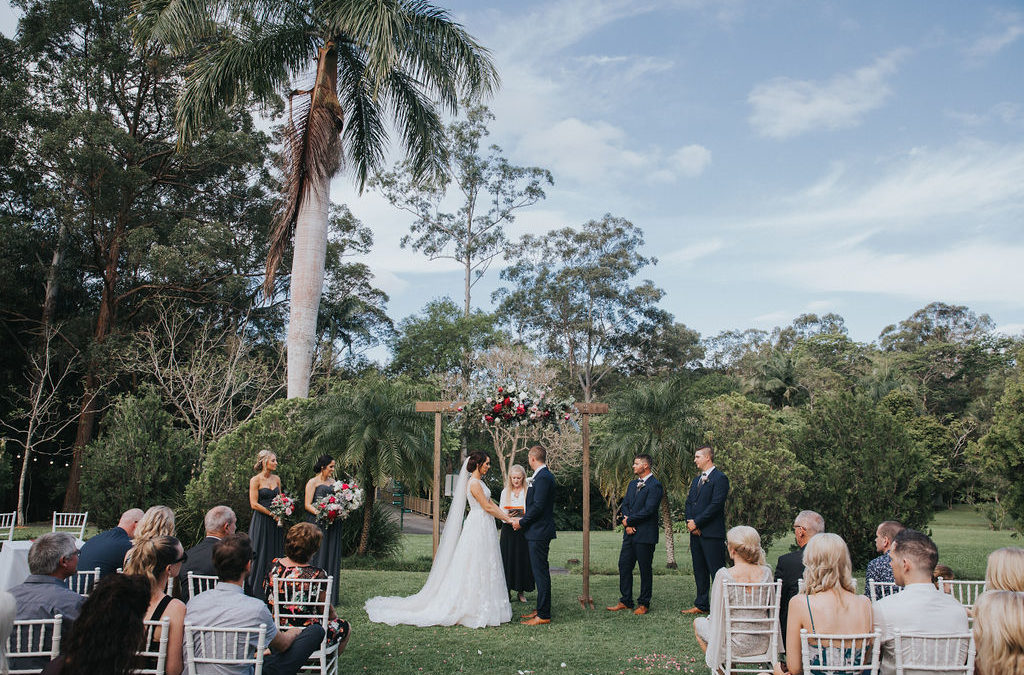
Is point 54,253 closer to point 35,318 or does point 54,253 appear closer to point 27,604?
point 35,318

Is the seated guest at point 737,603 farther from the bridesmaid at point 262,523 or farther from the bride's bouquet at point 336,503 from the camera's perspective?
the bridesmaid at point 262,523

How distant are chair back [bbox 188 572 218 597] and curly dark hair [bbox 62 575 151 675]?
196cm

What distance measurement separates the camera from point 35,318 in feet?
74.7

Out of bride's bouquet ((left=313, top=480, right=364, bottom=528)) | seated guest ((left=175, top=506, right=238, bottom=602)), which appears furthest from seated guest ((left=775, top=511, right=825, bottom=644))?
bride's bouquet ((left=313, top=480, right=364, bottom=528))

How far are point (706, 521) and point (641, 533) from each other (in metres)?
0.75

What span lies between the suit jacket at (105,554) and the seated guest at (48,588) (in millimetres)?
1411

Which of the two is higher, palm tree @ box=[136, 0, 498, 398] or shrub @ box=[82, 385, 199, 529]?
palm tree @ box=[136, 0, 498, 398]

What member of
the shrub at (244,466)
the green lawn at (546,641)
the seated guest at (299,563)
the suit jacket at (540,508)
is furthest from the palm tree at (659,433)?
the seated guest at (299,563)

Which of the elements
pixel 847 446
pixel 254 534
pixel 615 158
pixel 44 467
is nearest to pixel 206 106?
pixel 254 534

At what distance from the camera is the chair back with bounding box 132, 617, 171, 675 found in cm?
331

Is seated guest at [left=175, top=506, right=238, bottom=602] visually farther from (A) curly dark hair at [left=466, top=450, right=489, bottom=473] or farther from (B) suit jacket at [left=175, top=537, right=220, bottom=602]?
(A) curly dark hair at [left=466, top=450, right=489, bottom=473]

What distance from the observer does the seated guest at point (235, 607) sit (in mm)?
3561

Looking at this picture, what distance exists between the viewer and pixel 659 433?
13.0 metres

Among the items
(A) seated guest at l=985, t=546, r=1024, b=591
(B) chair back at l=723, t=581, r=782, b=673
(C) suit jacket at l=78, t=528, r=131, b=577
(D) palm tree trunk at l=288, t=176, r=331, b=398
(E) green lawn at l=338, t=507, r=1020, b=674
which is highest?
(D) palm tree trunk at l=288, t=176, r=331, b=398
